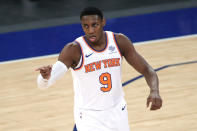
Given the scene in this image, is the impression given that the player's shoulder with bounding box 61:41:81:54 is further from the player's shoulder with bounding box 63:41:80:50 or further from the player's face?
the player's face

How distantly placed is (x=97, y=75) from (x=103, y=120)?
40 centimetres

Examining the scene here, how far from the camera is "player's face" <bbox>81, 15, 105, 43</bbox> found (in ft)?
12.1

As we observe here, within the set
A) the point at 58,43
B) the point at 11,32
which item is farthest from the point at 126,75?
the point at 11,32

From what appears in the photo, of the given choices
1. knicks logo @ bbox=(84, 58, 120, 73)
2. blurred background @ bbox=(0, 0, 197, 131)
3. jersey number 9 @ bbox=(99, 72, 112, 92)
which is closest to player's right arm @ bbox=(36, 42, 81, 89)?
knicks logo @ bbox=(84, 58, 120, 73)

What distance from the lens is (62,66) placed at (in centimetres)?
364

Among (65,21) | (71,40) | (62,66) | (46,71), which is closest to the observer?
(46,71)

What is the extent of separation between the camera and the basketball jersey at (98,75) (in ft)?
12.3

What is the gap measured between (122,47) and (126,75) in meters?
4.07

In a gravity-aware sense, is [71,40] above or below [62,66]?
below

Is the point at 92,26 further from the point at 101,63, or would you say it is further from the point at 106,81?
the point at 106,81

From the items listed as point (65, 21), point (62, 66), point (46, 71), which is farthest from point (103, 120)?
point (65, 21)

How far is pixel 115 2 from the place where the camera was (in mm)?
14391

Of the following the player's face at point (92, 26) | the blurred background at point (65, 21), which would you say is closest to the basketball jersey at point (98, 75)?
the player's face at point (92, 26)

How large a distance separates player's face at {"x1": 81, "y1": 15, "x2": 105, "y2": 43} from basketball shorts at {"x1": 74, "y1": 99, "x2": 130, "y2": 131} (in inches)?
24.8
